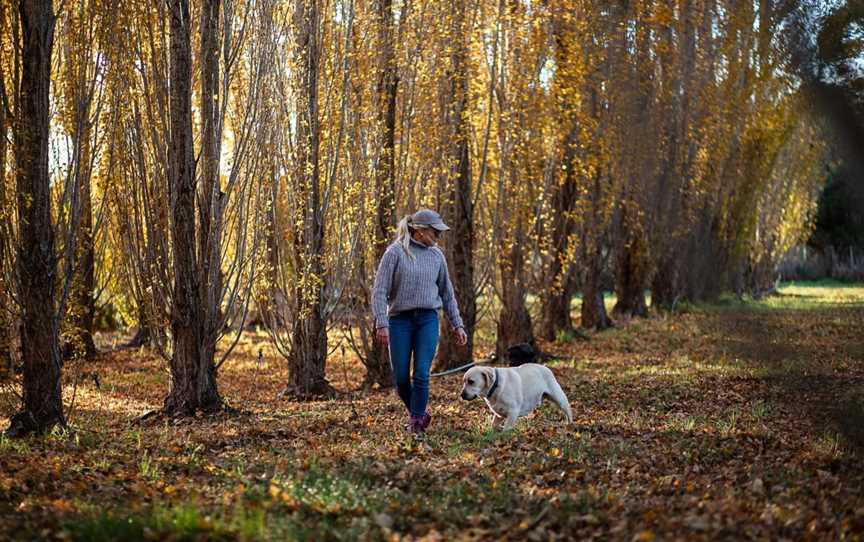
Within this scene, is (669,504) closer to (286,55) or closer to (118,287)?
(286,55)

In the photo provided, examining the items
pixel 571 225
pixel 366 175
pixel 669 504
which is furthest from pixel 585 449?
pixel 571 225

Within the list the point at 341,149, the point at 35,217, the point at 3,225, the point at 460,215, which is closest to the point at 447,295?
the point at 35,217

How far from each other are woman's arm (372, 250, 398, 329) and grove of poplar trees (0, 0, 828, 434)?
3103 millimetres

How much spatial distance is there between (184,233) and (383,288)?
136 inches

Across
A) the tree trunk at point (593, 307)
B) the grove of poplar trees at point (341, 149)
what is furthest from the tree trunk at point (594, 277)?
the grove of poplar trees at point (341, 149)

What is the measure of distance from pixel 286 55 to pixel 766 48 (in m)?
8.63

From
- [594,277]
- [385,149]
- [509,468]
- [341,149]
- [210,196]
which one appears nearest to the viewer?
[509,468]

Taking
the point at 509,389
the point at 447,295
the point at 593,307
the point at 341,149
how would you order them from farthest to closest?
the point at 593,307, the point at 341,149, the point at 447,295, the point at 509,389

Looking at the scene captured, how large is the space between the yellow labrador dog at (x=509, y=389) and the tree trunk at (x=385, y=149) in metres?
6.48

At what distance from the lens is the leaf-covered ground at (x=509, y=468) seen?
5.75 meters

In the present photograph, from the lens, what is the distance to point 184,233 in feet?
39.5

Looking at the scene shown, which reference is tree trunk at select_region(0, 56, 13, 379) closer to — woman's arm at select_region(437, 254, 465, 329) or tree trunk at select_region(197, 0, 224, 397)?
tree trunk at select_region(197, 0, 224, 397)

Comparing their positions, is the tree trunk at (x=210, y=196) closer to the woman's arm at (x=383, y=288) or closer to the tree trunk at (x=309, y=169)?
the tree trunk at (x=309, y=169)

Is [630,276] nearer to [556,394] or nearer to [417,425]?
[556,394]
